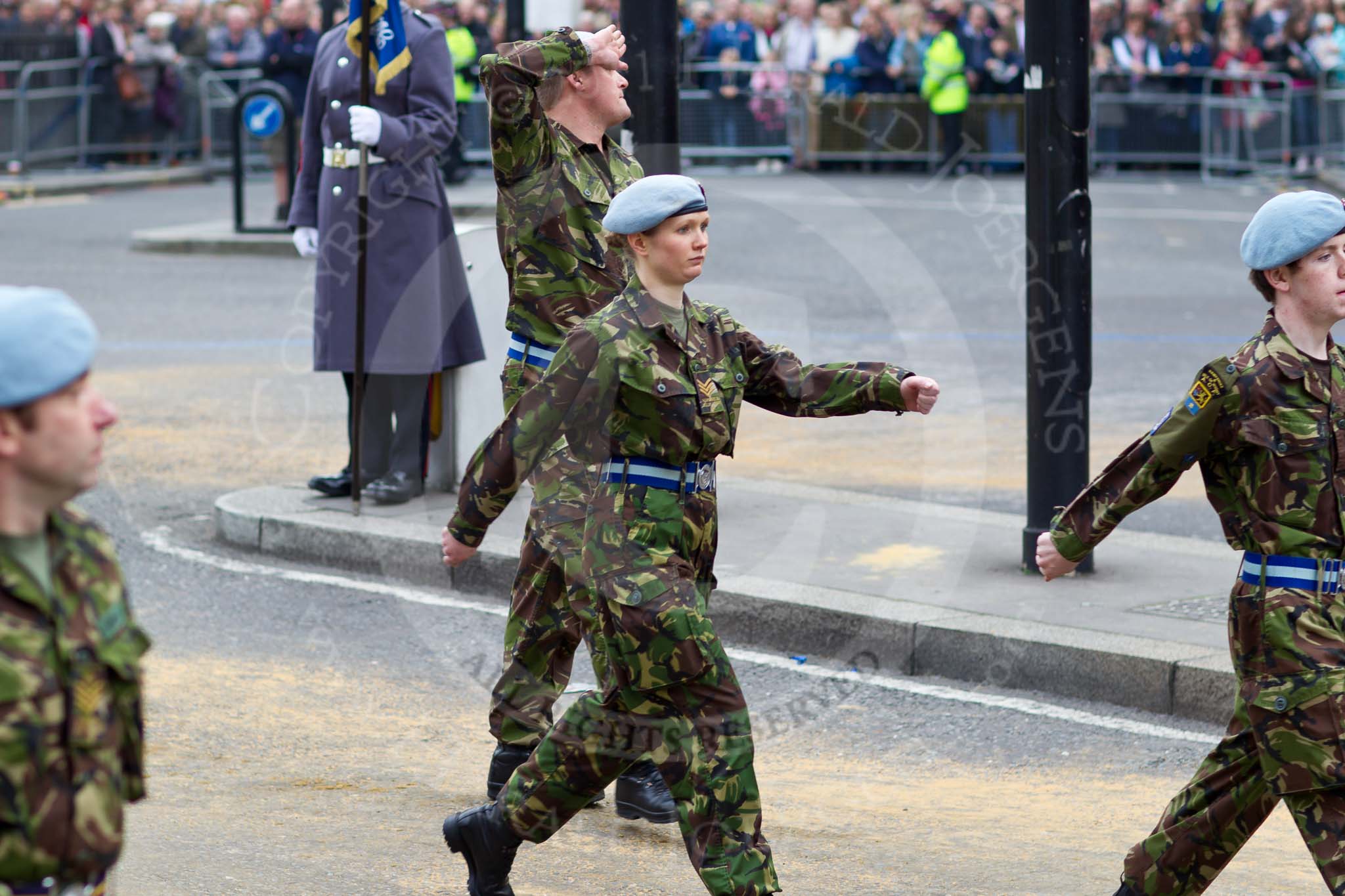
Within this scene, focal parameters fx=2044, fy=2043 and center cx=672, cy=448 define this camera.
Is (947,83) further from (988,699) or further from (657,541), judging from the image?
(657,541)

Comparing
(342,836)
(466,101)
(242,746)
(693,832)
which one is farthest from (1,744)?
(466,101)

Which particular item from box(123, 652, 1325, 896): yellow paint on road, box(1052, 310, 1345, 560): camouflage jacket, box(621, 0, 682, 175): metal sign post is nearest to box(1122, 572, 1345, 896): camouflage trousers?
box(1052, 310, 1345, 560): camouflage jacket

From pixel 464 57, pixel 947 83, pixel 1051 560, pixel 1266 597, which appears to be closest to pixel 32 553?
pixel 1051 560

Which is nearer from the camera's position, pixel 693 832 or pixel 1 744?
pixel 1 744

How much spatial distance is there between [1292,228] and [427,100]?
4730 millimetres

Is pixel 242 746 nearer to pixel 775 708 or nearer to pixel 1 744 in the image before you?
pixel 775 708

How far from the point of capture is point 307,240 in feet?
28.2

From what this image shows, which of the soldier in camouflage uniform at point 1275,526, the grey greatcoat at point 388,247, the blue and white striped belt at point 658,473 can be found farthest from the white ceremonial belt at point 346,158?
the soldier in camouflage uniform at point 1275,526

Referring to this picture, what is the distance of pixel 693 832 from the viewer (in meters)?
→ 4.33

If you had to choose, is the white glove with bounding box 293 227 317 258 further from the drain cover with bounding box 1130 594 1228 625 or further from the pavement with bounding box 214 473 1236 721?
the drain cover with bounding box 1130 594 1228 625

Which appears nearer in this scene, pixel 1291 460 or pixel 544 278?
pixel 1291 460

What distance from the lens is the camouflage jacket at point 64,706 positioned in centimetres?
278

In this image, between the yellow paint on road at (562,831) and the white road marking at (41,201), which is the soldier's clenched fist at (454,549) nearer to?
the yellow paint on road at (562,831)

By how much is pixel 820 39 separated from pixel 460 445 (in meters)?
17.2
